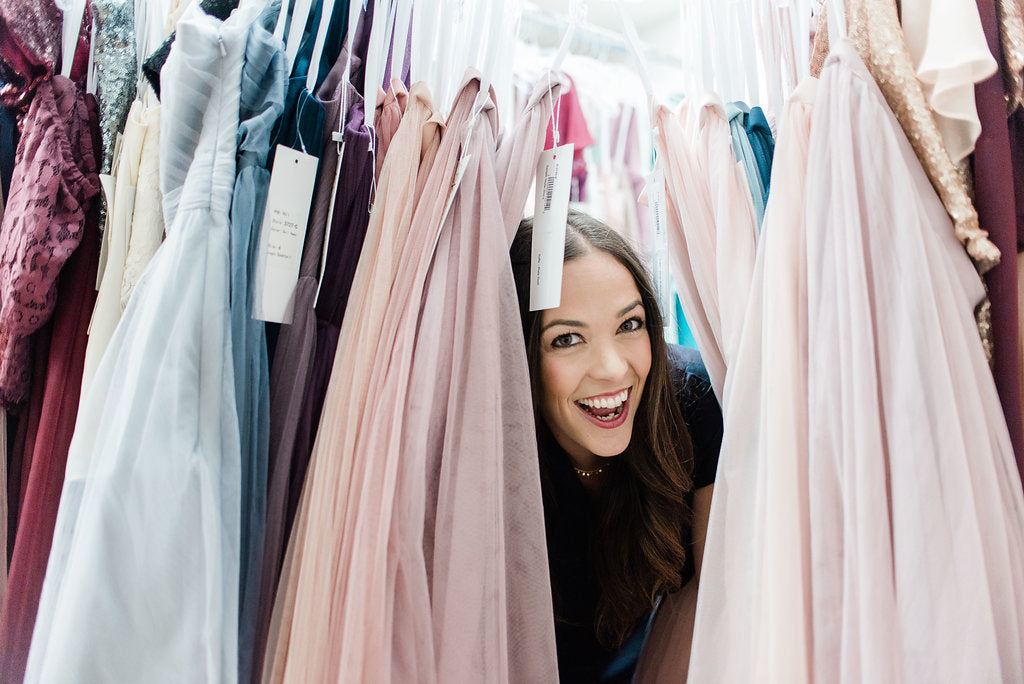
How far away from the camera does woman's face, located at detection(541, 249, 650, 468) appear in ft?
3.09

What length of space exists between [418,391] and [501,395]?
0.09 m

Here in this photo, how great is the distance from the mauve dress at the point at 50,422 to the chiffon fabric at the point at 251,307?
25 cm

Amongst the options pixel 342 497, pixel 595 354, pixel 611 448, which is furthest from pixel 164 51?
pixel 611 448

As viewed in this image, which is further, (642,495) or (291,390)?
(642,495)

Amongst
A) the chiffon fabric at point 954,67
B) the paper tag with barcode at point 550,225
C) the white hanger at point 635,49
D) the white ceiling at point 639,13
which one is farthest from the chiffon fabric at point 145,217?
the white ceiling at point 639,13

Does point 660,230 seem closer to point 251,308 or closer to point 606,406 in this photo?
point 606,406

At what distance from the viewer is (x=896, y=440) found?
56 cm

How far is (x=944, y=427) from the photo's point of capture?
0.55 meters

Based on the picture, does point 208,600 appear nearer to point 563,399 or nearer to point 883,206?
point 563,399

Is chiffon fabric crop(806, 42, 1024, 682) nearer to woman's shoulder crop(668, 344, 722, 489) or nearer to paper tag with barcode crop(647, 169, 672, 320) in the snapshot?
paper tag with barcode crop(647, 169, 672, 320)

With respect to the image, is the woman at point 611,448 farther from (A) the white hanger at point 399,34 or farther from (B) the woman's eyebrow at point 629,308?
(A) the white hanger at point 399,34

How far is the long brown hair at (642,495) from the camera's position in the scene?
3.35 ft

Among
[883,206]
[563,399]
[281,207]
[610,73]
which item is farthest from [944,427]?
[610,73]

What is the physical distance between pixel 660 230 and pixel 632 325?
19 centimetres
